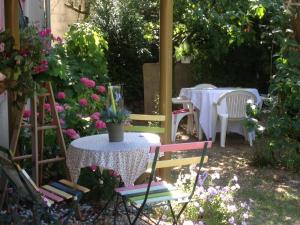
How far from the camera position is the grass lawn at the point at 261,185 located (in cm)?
416

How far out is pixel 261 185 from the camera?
5141 mm

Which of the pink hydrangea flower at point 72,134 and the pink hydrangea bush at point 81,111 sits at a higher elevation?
the pink hydrangea bush at point 81,111

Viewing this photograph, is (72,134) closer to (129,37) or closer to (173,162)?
(173,162)

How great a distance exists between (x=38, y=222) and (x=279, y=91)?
155 inches

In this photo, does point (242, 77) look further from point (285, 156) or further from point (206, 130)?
point (285, 156)

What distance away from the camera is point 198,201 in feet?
12.8

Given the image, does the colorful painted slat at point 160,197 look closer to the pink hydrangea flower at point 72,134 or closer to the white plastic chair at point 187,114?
the pink hydrangea flower at point 72,134

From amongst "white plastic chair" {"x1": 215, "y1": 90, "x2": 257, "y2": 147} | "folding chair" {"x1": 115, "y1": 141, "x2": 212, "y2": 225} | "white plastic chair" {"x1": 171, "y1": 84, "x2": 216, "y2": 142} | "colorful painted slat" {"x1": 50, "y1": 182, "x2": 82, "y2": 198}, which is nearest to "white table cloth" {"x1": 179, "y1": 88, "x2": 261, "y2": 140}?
"white plastic chair" {"x1": 215, "y1": 90, "x2": 257, "y2": 147}

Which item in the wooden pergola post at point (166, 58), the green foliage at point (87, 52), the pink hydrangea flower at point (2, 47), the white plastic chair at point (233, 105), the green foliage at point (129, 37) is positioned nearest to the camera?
the pink hydrangea flower at point (2, 47)

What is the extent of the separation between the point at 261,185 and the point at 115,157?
8.09 feet

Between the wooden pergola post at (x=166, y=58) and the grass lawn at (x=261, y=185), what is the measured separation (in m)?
1.12

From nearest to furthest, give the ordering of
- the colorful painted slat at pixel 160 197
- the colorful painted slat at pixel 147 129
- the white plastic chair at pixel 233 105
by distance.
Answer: the colorful painted slat at pixel 160 197
the colorful painted slat at pixel 147 129
the white plastic chair at pixel 233 105

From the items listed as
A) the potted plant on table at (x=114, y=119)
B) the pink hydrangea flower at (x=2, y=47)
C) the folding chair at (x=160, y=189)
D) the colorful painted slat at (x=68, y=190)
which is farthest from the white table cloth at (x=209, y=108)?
the pink hydrangea flower at (x=2, y=47)

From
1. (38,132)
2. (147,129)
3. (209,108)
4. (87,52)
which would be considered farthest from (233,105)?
(38,132)
